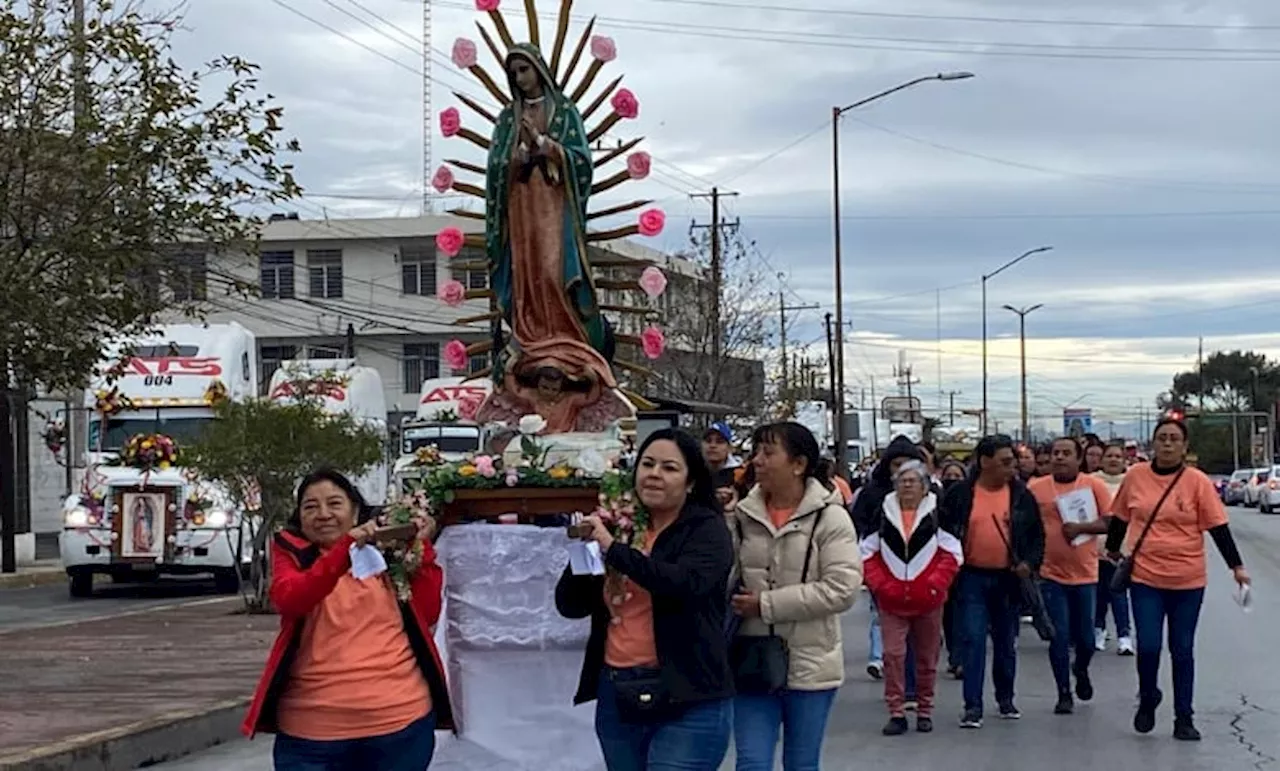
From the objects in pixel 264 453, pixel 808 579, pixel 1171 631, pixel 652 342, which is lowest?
pixel 1171 631

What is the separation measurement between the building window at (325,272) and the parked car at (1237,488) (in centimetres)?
3136

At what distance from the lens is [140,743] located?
1045 cm

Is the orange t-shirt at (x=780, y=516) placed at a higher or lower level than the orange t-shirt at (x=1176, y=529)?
higher

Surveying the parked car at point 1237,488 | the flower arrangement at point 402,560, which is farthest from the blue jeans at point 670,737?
the parked car at point 1237,488

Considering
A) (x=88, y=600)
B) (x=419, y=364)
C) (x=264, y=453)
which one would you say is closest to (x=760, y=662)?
(x=264, y=453)

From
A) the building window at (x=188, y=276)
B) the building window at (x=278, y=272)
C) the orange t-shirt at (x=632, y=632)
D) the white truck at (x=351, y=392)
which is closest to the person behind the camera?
the orange t-shirt at (x=632, y=632)

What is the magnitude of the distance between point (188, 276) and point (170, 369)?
11347 millimetres

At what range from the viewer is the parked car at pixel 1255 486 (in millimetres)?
56156

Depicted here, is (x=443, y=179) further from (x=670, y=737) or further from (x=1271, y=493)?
(x=1271, y=493)

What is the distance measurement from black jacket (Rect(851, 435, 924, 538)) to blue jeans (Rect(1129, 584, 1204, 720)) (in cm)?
165

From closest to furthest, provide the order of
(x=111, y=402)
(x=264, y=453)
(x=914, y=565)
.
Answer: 1. (x=914, y=565)
2. (x=111, y=402)
3. (x=264, y=453)

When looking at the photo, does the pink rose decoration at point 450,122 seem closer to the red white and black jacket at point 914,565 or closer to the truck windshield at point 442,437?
the red white and black jacket at point 914,565

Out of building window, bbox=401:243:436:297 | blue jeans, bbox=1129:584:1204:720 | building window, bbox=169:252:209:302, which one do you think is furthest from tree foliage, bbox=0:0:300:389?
building window, bbox=401:243:436:297

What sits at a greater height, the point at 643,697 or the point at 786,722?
the point at 643,697
